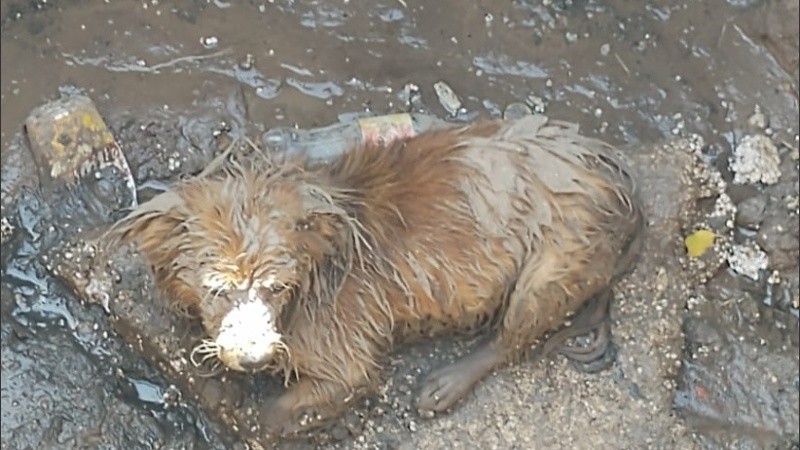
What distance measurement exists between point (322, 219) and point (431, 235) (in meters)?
0.50

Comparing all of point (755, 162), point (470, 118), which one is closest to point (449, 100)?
point (470, 118)

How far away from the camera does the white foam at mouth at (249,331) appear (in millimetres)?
3846

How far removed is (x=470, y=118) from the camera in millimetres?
5324

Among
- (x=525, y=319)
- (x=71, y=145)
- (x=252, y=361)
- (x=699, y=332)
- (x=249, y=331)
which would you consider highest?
(x=249, y=331)

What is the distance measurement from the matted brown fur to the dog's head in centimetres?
1

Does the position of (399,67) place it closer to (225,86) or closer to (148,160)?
(225,86)

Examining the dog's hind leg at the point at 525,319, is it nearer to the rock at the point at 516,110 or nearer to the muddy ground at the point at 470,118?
the muddy ground at the point at 470,118

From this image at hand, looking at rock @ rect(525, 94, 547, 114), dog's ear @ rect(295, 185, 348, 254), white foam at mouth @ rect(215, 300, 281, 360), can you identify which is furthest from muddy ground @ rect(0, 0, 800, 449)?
white foam at mouth @ rect(215, 300, 281, 360)

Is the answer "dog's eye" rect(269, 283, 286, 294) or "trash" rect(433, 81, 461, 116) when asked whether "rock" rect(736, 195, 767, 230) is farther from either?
"dog's eye" rect(269, 283, 286, 294)

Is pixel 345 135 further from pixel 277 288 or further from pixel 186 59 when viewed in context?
pixel 277 288

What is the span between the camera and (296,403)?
4633 millimetres

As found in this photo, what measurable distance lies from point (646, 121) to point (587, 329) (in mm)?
1049

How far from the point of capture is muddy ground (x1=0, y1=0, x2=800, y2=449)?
4867 mm

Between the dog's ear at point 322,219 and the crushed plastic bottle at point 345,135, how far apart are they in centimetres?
56
